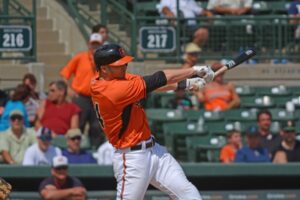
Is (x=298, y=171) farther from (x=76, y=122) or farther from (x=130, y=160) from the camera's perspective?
(x=130, y=160)

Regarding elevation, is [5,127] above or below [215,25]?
below

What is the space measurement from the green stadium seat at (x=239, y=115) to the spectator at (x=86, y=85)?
5.57 ft

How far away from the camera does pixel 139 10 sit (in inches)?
645

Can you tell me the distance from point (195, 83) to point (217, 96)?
5.59 metres

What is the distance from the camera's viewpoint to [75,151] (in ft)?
43.1

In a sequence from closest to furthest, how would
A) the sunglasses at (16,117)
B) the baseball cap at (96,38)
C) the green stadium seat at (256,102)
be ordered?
the sunglasses at (16,117)
the baseball cap at (96,38)
the green stadium seat at (256,102)

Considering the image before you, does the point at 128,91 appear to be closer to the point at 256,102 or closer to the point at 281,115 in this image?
the point at 281,115

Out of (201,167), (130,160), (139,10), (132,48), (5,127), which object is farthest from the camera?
(139,10)

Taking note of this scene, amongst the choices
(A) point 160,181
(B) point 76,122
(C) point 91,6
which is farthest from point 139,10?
(A) point 160,181

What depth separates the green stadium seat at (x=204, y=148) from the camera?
1386 cm

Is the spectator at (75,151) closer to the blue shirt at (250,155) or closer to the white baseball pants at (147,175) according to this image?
the blue shirt at (250,155)

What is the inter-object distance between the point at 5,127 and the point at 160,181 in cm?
468

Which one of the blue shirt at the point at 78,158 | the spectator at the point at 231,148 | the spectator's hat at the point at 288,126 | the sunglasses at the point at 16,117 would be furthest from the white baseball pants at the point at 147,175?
the spectator's hat at the point at 288,126

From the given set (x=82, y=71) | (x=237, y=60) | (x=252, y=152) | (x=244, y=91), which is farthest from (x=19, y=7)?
(x=237, y=60)
